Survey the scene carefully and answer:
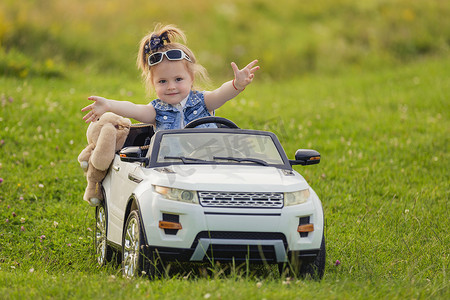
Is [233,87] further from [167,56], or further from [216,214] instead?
[216,214]

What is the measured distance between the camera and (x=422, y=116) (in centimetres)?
1451

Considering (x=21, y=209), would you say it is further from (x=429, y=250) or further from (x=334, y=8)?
(x=334, y=8)

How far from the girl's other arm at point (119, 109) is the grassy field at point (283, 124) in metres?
1.49

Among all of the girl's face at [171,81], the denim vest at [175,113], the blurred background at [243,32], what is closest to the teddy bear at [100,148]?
the denim vest at [175,113]

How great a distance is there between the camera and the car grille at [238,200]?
17.4 feet

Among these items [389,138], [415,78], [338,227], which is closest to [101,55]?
[415,78]

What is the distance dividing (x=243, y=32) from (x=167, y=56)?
17476 mm

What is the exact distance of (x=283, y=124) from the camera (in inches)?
A: 525

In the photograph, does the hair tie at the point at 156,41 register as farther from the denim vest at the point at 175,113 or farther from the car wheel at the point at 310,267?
the car wheel at the point at 310,267

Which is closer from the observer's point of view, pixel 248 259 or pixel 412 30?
pixel 248 259

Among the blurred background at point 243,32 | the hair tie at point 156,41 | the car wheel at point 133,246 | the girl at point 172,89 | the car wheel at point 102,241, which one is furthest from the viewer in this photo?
the blurred background at point 243,32

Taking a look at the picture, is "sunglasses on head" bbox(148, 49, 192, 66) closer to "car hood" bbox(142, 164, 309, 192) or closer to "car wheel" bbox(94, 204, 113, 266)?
"car wheel" bbox(94, 204, 113, 266)

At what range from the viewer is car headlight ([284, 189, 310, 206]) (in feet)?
17.9

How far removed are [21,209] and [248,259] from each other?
4656 millimetres
